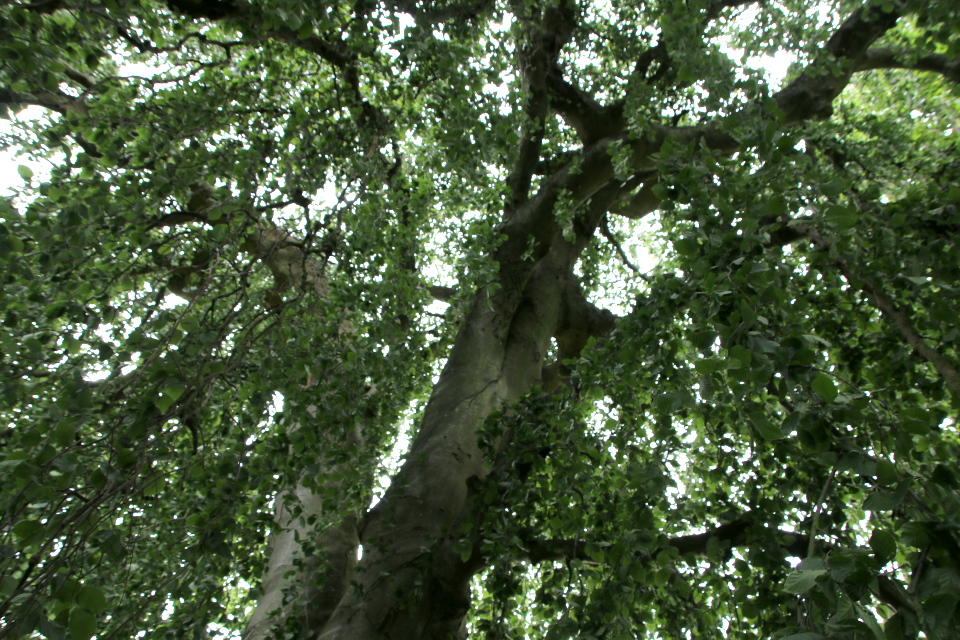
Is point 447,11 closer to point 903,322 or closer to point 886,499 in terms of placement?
point 903,322

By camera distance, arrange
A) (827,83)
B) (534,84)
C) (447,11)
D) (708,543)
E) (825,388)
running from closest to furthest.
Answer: (825,388) → (708,543) → (447,11) → (827,83) → (534,84)

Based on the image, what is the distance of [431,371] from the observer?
11.0 feet

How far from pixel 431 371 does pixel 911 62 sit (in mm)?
2947

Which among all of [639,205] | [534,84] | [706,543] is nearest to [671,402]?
[706,543]

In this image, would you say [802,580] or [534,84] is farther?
[534,84]

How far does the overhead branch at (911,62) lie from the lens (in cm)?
286

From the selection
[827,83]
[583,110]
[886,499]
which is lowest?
[886,499]

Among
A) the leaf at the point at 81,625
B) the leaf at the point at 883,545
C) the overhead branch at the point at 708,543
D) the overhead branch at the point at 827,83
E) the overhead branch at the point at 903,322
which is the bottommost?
the leaf at the point at 81,625

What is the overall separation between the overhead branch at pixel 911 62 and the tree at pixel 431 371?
0.09 m

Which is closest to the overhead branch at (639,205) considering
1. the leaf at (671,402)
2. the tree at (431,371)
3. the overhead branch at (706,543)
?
the tree at (431,371)

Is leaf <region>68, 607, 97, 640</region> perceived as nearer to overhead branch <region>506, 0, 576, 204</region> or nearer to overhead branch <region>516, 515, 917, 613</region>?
overhead branch <region>516, 515, 917, 613</region>

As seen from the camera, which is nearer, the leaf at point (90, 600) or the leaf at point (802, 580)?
the leaf at point (802, 580)

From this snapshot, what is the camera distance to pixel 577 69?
5270mm

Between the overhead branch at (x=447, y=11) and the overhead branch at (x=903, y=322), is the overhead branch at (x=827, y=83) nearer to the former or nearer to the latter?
the overhead branch at (x=903, y=322)
